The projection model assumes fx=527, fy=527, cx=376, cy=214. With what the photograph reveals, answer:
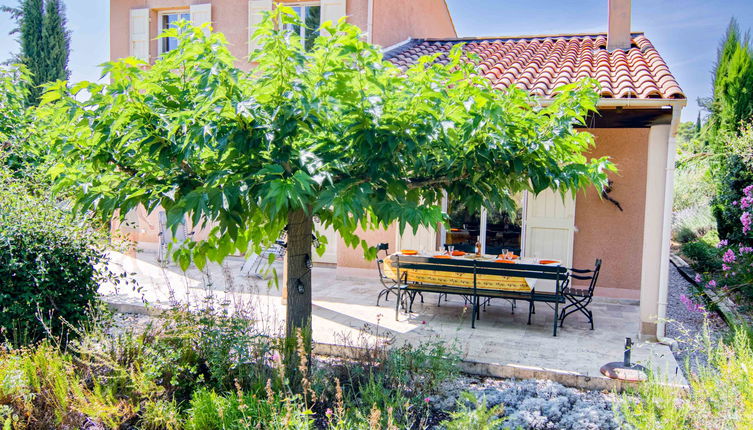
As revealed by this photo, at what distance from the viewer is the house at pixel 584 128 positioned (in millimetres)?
6141

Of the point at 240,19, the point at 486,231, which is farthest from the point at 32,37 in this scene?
the point at 486,231

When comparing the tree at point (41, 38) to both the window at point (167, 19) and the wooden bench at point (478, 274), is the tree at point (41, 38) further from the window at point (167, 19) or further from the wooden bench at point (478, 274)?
the wooden bench at point (478, 274)

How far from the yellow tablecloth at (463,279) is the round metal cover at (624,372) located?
154 centimetres

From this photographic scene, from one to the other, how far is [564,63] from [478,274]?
4.45 m

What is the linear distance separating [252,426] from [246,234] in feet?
4.99

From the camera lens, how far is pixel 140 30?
11781 millimetres

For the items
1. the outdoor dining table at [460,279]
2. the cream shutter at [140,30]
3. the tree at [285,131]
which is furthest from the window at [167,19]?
the tree at [285,131]

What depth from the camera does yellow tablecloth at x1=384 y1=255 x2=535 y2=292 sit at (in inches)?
255

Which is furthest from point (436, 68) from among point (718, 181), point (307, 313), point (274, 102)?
point (718, 181)

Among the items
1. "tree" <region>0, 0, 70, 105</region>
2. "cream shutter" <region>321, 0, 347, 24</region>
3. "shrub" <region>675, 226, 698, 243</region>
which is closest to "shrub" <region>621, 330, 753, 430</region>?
"cream shutter" <region>321, 0, 347, 24</region>

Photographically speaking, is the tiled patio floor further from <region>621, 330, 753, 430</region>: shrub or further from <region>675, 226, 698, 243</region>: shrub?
<region>675, 226, 698, 243</region>: shrub

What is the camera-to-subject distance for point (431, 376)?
13.9 ft

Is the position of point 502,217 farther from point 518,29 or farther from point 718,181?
point 518,29

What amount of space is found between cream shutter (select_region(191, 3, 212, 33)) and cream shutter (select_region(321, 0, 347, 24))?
266cm
